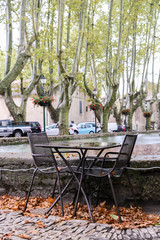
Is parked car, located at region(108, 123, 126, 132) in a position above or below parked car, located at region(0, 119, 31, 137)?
below

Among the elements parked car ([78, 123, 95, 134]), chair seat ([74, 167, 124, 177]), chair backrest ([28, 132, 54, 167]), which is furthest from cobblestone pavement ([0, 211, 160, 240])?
parked car ([78, 123, 95, 134])

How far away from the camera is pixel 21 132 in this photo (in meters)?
24.9

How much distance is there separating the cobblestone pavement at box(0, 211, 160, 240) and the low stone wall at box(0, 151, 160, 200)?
1188mm

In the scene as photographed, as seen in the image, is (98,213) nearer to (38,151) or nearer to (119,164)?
(119,164)

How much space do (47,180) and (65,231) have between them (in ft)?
5.82

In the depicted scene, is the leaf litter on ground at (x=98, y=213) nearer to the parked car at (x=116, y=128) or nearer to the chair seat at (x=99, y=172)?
the chair seat at (x=99, y=172)

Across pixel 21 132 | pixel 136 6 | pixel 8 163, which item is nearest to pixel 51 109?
pixel 21 132

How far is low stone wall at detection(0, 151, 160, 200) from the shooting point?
16.0ft

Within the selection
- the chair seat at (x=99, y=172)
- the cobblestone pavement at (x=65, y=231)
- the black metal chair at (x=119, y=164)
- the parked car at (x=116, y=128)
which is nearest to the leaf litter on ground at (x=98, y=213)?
the cobblestone pavement at (x=65, y=231)

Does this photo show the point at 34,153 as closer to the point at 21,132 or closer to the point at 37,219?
the point at 37,219

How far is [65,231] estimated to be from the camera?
3654mm

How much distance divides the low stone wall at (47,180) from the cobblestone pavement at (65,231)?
1.19 metres

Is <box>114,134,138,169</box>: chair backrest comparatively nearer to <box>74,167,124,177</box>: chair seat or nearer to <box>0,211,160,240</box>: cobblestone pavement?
<box>74,167,124,177</box>: chair seat

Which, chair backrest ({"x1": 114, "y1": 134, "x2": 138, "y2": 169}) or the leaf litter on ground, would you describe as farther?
chair backrest ({"x1": 114, "y1": 134, "x2": 138, "y2": 169})
